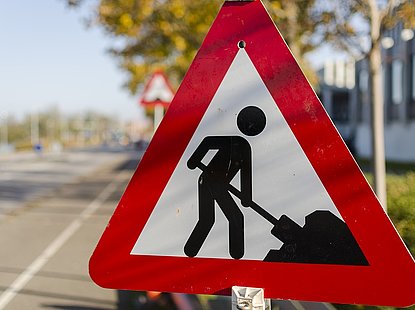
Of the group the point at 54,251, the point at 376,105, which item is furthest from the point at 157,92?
the point at 376,105

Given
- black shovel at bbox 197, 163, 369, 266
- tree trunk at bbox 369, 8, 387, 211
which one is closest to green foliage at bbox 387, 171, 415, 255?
tree trunk at bbox 369, 8, 387, 211

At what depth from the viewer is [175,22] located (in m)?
14.0

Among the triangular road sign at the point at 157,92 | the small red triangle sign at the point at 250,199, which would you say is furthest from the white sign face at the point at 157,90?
the small red triangle sign at the point at 250,199

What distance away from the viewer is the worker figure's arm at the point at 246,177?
1.88 meters

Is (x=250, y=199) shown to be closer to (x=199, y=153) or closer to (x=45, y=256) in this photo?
(x=199, y=153)

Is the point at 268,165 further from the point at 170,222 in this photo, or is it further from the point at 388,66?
the point at 388,66

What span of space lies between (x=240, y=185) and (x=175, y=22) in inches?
493

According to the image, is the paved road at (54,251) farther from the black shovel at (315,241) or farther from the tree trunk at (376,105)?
the tree trunk at (376,105)

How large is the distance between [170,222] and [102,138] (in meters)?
135

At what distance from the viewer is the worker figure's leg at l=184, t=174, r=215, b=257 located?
1.91 m

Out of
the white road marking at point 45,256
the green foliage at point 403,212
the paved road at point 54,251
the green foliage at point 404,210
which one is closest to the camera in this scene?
the green foliage at point 403,212

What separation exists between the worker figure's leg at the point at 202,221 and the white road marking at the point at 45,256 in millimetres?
4652

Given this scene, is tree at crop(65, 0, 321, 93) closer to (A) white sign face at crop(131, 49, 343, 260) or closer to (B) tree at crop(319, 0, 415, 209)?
(B) tree at crop(319, 0, 415, 209)

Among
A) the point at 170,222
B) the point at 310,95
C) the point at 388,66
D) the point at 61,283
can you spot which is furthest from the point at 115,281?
the point at 388,66
